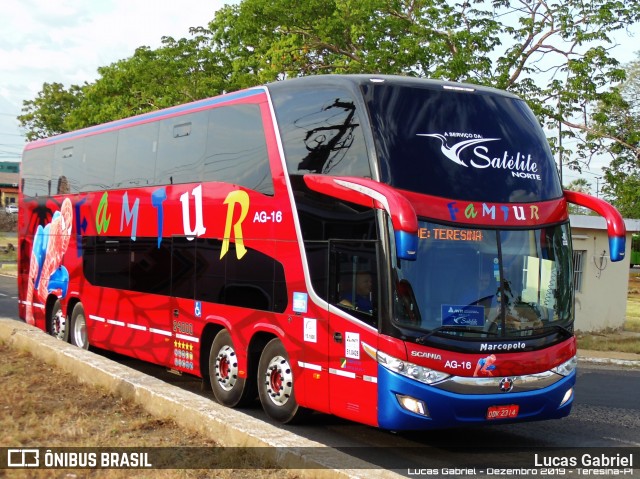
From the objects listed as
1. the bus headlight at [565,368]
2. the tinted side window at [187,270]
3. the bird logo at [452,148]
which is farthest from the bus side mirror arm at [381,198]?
the bus headlight at [565,368]

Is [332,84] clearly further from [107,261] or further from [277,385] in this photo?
[107,261]

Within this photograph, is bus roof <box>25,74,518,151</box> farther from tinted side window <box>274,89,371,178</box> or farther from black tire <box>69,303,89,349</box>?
black tire <box>69,303,89,349</box>

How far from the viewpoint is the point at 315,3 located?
2750 cm

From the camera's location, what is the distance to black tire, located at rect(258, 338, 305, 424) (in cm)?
1048

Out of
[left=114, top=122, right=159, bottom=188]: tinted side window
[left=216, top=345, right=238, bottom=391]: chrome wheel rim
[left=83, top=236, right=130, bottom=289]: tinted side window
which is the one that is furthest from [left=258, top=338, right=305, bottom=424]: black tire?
[left=83, top=236, right=130, bottom=289]: tinted side window

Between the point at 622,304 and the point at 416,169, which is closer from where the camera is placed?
the point at 416,169

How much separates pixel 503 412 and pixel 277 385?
287 cm

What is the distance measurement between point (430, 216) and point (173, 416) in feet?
10.3

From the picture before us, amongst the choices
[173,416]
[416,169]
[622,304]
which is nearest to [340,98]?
[416,169]

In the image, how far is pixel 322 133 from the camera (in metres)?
10.2

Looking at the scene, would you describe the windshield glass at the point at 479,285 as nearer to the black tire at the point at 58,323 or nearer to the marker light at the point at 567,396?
the marker light at the point at 567,396

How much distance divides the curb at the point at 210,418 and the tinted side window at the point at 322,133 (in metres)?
2.80

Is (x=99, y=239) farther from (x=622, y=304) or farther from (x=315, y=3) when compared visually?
(x=622, y=304)

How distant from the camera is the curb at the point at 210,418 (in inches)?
268
